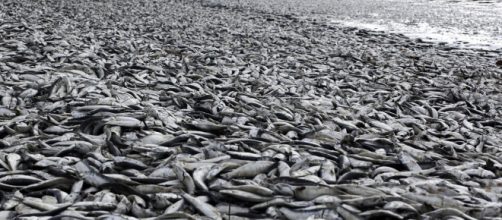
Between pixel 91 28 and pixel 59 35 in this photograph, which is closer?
pixel 59 35

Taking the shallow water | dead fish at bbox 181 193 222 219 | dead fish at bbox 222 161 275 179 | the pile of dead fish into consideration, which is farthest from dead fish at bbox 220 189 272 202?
the shallow water

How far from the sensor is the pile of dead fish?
3443 millimetres

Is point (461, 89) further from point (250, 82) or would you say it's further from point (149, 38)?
point (149, 38)

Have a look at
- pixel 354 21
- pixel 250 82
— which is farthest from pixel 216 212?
pixel 354 21

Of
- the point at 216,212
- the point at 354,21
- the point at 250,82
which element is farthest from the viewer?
the point at 354,21

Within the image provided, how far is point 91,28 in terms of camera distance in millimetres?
13477

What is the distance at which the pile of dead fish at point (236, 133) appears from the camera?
344 cm

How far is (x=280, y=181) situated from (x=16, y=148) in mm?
2379

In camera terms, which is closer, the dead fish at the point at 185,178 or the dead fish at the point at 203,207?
the dead fish at the point at 203,207

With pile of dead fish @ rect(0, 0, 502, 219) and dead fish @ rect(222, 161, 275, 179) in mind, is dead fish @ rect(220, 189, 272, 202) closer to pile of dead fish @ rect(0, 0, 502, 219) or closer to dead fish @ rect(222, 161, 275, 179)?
pile of dead fish @ rect(0, 0, 502, 219)

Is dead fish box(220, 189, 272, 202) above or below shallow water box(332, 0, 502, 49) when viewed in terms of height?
above

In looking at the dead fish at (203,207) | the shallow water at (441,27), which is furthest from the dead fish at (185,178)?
the shallow water at (441,27)

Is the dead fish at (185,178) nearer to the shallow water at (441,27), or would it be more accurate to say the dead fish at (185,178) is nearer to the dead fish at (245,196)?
the dead fish at (245,196)

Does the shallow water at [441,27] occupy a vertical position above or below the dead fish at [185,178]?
below
